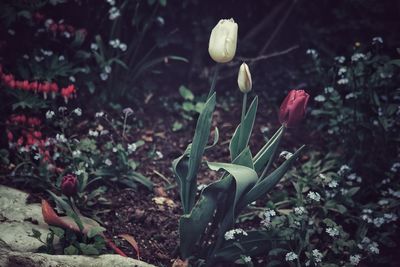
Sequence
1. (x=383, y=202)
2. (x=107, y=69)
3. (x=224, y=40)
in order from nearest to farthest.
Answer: (x=224, y=40), (x=383, y=202), (x=107, y=69)

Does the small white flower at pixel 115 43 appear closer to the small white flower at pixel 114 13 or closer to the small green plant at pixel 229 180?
the small white flower at pixel 114 13

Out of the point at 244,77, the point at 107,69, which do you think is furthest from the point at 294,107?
the point at 107,69

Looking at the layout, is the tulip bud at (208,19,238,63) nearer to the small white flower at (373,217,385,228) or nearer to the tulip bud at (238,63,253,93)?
the tulip bud at (238,63,253,93)

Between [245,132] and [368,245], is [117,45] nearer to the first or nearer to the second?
[245,132]

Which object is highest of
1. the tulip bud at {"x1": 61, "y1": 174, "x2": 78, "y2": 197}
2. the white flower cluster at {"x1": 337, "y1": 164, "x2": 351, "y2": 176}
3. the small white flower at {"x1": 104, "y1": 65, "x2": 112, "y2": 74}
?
the small white flower at {"x1": 104, "y1": 65, "x2": 112, "y2": 74}

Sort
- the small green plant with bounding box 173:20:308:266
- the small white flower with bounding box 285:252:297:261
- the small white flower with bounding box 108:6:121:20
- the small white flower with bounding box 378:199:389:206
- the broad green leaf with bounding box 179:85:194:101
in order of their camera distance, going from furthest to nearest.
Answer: the broad green leaf with bounding box 179:85:194:101 → the small white flower with bounding box 108:6:121:20 → the small white flower with bounding box 378:199:389:206 → the small white flower with bounding box 285:252:297:261 → the small green plant with bounding box 173:20:308:266

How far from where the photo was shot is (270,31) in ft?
12.6

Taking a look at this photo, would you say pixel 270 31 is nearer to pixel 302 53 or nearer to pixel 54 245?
pixel 302 53

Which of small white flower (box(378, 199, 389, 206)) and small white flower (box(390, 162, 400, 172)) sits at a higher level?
small white flower (box(390, 162, 400, 172))

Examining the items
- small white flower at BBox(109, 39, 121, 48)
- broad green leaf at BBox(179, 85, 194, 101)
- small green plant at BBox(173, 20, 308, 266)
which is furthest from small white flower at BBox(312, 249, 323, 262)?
small white flower at BBox(109, 39, 121, 48)

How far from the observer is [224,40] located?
1872mm

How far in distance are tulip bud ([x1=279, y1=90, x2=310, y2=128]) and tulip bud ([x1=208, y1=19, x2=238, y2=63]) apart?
0.29m

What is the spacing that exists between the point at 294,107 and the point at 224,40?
0.37 metres

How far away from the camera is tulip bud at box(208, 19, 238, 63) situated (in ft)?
6.08
